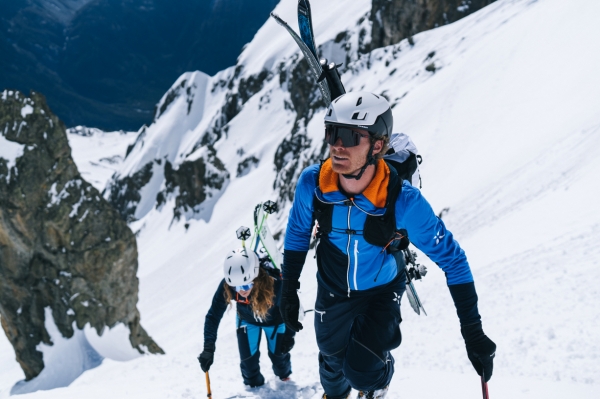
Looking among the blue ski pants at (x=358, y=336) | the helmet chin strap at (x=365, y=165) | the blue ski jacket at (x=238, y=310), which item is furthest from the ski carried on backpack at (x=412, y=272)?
the blue ski jacket at (x=238, y=310)

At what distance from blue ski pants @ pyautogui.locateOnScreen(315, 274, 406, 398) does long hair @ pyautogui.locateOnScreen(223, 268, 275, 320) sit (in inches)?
83.5

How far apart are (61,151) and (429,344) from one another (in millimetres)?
22334

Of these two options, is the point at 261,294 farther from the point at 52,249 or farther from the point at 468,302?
the point at 52,249

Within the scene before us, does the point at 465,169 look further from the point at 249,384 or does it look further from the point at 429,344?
the point at 249,384

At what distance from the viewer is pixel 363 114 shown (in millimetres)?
4160

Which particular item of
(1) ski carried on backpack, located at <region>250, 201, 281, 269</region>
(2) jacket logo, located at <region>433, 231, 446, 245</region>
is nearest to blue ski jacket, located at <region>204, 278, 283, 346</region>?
(1) ski carried on backpack, located at <region>250, 201, 281, 269</region>

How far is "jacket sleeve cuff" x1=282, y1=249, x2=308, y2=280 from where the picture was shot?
481 centimetres

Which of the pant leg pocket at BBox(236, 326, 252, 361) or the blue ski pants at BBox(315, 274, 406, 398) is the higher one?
the blue ski pants at BBox(315, 274, 406, 398)

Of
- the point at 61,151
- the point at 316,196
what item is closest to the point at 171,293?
the point at 61,151

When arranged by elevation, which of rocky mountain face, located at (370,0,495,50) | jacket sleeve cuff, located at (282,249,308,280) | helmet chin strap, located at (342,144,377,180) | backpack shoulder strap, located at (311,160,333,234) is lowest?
rocky mountain face, located at (370,0,495,50)

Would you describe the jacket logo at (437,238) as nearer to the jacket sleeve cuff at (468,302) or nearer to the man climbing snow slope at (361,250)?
the man climbing snow slope at (361,250)

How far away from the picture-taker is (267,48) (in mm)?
120812

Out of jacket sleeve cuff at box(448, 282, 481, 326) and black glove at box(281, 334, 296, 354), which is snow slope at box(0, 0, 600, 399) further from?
jacket sleeve cuff at box(448, 282, 481, 326)

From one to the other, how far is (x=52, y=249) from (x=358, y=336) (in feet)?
72.4
